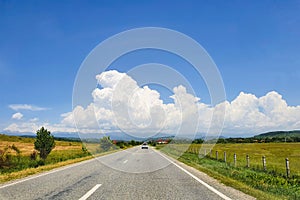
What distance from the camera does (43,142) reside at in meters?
31.6

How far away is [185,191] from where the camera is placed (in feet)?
28.3

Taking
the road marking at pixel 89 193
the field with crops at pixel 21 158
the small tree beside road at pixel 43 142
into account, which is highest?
the small tree beside road at pixel 43 142

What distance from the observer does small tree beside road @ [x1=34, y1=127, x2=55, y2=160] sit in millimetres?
31422

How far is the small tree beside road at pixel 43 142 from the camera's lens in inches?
1237

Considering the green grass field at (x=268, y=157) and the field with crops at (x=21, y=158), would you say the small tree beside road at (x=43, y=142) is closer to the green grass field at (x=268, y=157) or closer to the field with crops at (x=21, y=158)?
the field with crops at (x=21, y=158)

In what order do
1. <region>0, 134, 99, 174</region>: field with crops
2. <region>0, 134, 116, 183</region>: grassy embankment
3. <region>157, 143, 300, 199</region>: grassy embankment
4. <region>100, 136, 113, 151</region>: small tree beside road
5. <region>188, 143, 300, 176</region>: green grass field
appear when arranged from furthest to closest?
<region>100, 136, 113, 151</region>: small tree beside road
<region>188, 143, 300, 176</region>: green grass field
<region>0, 134, 99, 174</region>: field with crops
<region>0, 134, 116, 183</region>: grassy embankment
<region>157, 143, 300, 199</region>: grassy embankment

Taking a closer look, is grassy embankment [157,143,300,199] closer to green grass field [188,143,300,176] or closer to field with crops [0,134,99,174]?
green grass field [188,143,300,176]

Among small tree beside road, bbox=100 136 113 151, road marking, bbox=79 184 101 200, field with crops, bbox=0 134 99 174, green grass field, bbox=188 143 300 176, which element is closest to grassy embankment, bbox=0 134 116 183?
field with crops, bbox=0 134 99 174

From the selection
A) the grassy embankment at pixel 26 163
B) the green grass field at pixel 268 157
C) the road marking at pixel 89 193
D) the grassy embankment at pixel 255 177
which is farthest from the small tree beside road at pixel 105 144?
the road marking at pixel 89 193

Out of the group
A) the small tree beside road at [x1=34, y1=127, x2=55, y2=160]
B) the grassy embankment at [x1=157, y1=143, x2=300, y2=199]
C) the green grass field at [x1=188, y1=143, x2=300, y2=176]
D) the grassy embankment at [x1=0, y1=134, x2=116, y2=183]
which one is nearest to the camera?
the grassy embankment at [x1=157, y1=143, x2=300, y2=199]

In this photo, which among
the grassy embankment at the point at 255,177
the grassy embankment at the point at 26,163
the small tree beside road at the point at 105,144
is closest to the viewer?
the grassy embankment at the point at 255,177

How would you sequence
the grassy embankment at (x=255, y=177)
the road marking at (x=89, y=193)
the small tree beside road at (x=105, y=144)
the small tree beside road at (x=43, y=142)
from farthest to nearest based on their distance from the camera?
the small tree beside road at (x=105, y=144) < the small tree beside road at (x=43, y=142) < the grassy embankment at (x=255, y=177) < the road marking at (x=89, y=193)

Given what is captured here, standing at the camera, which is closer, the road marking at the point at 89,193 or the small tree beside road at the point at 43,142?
the road marking at the point at 89,193

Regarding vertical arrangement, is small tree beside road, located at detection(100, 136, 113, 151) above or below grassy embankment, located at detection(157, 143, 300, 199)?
above
